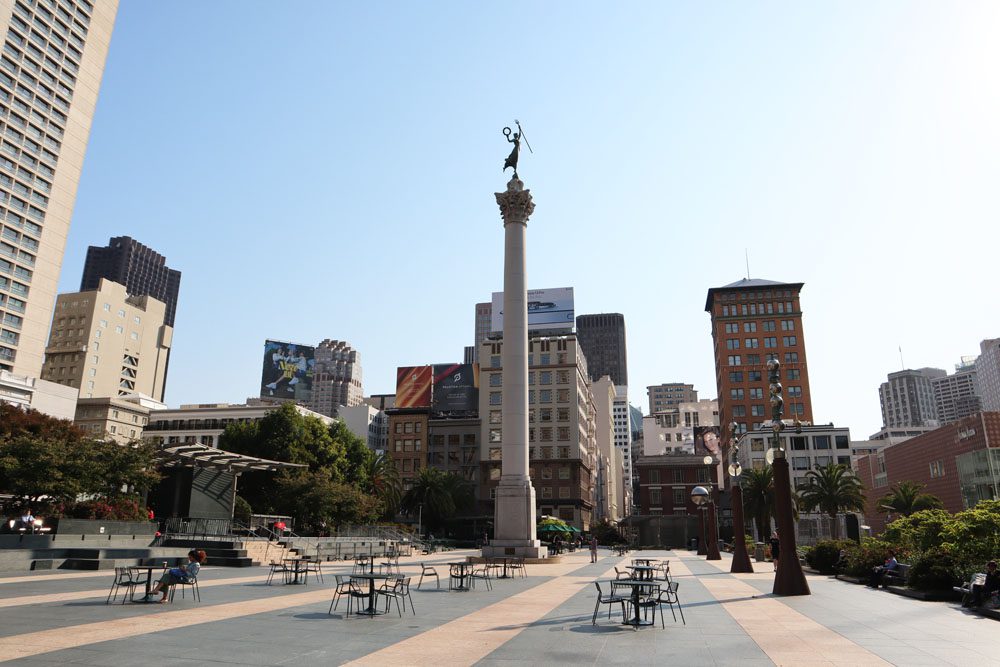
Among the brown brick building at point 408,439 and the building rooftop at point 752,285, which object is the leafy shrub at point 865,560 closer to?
the brown brick building at point 408,439

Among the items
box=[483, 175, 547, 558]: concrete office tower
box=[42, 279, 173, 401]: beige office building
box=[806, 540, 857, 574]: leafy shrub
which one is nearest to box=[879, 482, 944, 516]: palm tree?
box=[483, 175, 547, 558]: concrete office tower

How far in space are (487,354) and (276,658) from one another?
4080 inches

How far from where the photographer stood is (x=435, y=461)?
114 meters

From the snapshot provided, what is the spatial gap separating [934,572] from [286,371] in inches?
5269

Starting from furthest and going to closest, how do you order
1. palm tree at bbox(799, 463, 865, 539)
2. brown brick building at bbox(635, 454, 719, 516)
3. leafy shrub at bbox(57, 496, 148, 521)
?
brown brick building at bbox(635, 454, 719, 516), palm tree at bbox(799, 463, 865, 539), leafy shrub at bbox(57, 496, 148, 521)

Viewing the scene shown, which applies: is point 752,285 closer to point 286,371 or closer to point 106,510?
point 286,371

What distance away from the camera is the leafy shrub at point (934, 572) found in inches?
747

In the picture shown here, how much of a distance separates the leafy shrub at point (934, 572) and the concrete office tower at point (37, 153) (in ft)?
346

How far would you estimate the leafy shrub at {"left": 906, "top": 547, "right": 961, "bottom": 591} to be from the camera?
19.0 metres

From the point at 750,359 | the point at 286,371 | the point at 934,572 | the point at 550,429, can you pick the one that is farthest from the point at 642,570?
the point at 286,371

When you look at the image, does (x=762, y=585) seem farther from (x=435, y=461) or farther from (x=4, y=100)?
(x=4, y=100)

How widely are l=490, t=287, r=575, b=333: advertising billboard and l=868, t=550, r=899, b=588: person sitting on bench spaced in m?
91.1

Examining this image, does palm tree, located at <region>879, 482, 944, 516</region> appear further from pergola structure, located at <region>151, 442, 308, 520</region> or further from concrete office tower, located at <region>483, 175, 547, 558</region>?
pergola structure, located at <region>151, 442, 308, 520</region>

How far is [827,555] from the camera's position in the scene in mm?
29984
